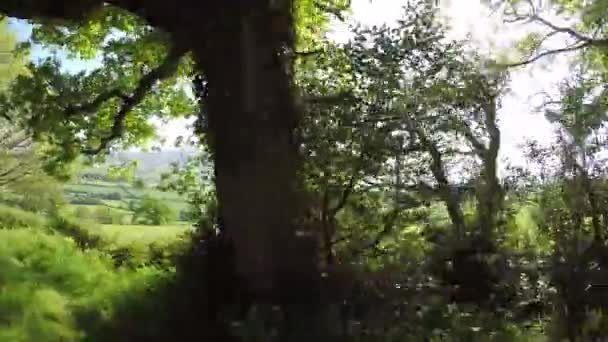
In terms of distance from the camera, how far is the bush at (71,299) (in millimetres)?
7062

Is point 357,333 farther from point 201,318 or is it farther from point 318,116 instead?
point 318,116

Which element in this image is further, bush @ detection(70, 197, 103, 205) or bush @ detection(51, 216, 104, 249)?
bush @ detection(70, 197, 103, 205)

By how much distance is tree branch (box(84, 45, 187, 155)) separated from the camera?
30.1 feet

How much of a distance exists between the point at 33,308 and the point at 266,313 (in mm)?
2845

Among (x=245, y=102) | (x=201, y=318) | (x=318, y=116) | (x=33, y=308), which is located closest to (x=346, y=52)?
(x=318, y=116)

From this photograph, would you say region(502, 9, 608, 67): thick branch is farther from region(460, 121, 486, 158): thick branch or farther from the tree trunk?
the tree trunk

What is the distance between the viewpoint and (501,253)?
877 cm

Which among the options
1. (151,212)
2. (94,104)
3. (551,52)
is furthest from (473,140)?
(151,212)

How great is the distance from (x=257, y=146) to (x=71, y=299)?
9.60 feet

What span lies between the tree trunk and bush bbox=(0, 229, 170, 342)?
3.86 ft

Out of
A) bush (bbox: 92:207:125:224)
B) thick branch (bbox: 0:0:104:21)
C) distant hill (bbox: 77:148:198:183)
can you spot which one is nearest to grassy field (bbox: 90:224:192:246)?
distant hill (bbox: 77:148:198:183)

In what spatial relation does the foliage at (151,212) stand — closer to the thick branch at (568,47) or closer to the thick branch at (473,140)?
the thick branch at (473,140)

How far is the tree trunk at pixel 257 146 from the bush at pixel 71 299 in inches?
46.3

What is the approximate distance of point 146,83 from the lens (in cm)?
1080
